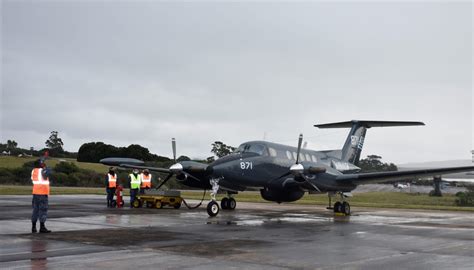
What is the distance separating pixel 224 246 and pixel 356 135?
19.9 m

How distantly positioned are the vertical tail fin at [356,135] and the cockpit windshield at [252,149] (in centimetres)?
813

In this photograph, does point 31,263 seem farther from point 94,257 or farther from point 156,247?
point 156,247

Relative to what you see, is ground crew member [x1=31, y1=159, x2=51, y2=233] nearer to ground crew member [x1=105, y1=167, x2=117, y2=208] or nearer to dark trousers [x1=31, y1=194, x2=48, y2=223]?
dark trousers [x1=31, y1=194, x2=48, y2=223]

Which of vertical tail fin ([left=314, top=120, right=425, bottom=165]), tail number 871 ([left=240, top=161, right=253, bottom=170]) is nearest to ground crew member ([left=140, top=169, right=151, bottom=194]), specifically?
tail number 871 ([left=240, top=161, right=253, bottom=170])

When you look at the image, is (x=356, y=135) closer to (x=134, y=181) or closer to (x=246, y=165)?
(x=246, y=165)

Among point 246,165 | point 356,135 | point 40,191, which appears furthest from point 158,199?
point 356,135

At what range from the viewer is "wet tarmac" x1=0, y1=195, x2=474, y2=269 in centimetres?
870

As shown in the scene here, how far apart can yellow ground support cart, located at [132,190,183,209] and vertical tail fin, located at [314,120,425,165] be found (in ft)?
34.4

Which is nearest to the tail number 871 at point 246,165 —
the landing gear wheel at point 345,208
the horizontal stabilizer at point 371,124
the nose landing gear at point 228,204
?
the nose landing gear at point 228,204

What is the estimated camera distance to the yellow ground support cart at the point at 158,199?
24.3 metres

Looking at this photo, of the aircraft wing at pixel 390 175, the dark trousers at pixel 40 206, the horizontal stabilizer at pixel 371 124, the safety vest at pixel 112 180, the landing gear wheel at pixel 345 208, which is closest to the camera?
the dark trousers at pixel 40 206

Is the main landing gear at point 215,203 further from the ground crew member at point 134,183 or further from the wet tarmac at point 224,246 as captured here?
the ground crew member at point 134,183

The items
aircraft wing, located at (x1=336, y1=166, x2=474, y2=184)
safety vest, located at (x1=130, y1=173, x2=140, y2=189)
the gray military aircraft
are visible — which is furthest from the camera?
safety vest, located at (x1=130, y1=173, x2=140, y2=189)

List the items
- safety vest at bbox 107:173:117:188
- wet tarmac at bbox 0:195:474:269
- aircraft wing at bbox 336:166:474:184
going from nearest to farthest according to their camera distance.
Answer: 1. wet tarmac at bbox 0:195:474:269
2. aircraft wing at bbox 336:166:474:184
3. safety vest at bbox 107:173:117:188
